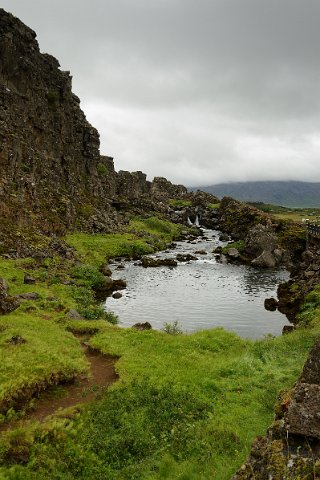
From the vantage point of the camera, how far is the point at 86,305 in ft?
143

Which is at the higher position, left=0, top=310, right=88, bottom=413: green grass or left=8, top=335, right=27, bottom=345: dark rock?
left=8, top=335, right=27, bottom=345: dark rock

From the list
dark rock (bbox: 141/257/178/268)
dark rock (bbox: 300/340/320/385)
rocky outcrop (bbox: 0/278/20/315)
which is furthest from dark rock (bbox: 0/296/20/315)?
dark rock (bbox: 141/257/178/268)

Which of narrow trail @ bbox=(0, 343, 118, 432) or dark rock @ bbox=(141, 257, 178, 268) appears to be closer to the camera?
narrow trail @ bbox=(0, 343, 118, 432)

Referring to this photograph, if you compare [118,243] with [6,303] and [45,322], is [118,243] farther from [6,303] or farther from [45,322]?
[45,322]

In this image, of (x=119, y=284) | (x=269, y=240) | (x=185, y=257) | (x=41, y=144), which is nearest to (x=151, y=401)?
(x=119, y=284)

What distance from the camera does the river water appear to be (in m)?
42.6

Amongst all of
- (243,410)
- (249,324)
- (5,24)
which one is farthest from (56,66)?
(243,410)

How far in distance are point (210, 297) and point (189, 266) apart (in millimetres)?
19681

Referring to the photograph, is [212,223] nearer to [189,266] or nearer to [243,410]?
[189,266]

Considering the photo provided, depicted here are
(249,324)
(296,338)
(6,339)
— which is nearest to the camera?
(6,339)

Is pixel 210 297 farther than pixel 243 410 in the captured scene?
Yes

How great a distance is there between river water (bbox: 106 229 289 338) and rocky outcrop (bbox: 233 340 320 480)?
27849 millimetres

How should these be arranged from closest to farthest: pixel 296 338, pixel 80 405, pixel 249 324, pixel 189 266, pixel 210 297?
1. pixel 80 405
2. pixel 296 338
3. pixel 249 324
4. pixel 210 297
5. pixel 189 266

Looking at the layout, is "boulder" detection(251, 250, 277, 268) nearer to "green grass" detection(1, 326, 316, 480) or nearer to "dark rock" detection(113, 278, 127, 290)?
"dark rock" detection(113, 278, 127, 290)
